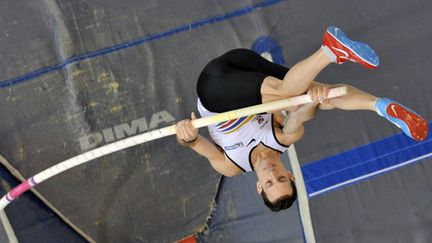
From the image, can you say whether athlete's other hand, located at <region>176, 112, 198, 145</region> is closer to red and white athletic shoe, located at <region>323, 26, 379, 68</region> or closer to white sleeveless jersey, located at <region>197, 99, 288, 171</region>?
white sleeveless jersey, located at <region>197, 99, 288, 171</region>

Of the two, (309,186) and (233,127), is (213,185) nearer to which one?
(309,186)

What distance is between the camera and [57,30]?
7.56ft

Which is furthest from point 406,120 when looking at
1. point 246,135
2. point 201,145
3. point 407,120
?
point 201,145

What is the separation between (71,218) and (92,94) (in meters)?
0.55

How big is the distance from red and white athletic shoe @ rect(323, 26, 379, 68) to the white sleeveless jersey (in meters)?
0.48

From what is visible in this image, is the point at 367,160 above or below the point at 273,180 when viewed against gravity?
above

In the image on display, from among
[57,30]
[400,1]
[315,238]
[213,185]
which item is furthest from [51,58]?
→ [400,1]

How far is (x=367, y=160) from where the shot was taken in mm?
2254

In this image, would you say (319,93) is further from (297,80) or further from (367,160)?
(367,160)

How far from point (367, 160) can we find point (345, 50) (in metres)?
1.07

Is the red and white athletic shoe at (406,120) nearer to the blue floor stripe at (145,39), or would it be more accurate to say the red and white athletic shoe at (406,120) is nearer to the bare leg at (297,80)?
the bare leg at (297,80)

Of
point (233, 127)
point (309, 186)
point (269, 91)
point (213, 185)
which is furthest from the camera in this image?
point (213, 185)

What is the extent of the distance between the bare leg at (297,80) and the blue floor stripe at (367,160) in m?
0.77

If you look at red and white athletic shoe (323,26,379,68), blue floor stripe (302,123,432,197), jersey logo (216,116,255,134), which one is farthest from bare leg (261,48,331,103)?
blue floor stripe (302,123,432,197)
